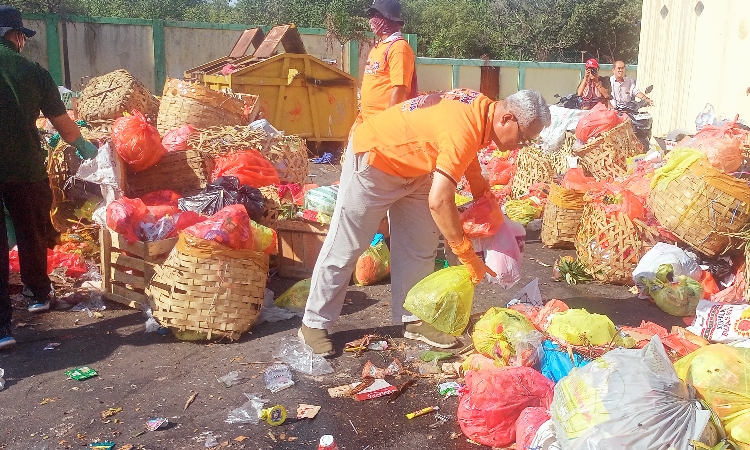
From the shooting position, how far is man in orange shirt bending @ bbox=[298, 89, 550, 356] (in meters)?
3.10

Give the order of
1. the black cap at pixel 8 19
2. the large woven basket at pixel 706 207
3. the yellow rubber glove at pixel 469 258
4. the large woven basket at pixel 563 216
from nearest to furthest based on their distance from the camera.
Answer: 1. the yellow rubber glove at pixel 469 258
2. the black cap at pixel 8 19
3. the large woven basket at pixel 706 207
4. the large woven basket at pixel 563 216

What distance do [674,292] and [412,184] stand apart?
6.93 feet

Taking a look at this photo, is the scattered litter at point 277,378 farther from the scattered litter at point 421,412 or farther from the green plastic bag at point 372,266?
the green plastic bag at point 372,266

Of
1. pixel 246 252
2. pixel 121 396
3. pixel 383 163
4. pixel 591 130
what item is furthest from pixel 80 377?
pixel 591 130

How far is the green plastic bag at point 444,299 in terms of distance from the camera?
11.9ft

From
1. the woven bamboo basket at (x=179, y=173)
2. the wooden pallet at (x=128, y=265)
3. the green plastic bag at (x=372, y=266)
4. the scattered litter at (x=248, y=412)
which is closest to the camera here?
the scattered litter at (x=248, y=412)

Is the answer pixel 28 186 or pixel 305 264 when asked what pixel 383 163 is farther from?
pixel 28 186

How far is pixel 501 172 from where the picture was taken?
8516 millimetres

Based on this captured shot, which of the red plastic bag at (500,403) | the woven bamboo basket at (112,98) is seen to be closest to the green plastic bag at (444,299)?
the red plastic bag at (500,403)

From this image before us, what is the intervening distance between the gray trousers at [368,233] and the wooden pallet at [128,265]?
124 centimetres

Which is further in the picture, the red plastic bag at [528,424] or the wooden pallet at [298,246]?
the wooden pallet at [298,246]

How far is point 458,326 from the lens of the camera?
3.75 meters

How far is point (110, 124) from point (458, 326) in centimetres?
452

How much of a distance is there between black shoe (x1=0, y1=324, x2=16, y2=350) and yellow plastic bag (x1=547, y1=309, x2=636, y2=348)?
121 inches
